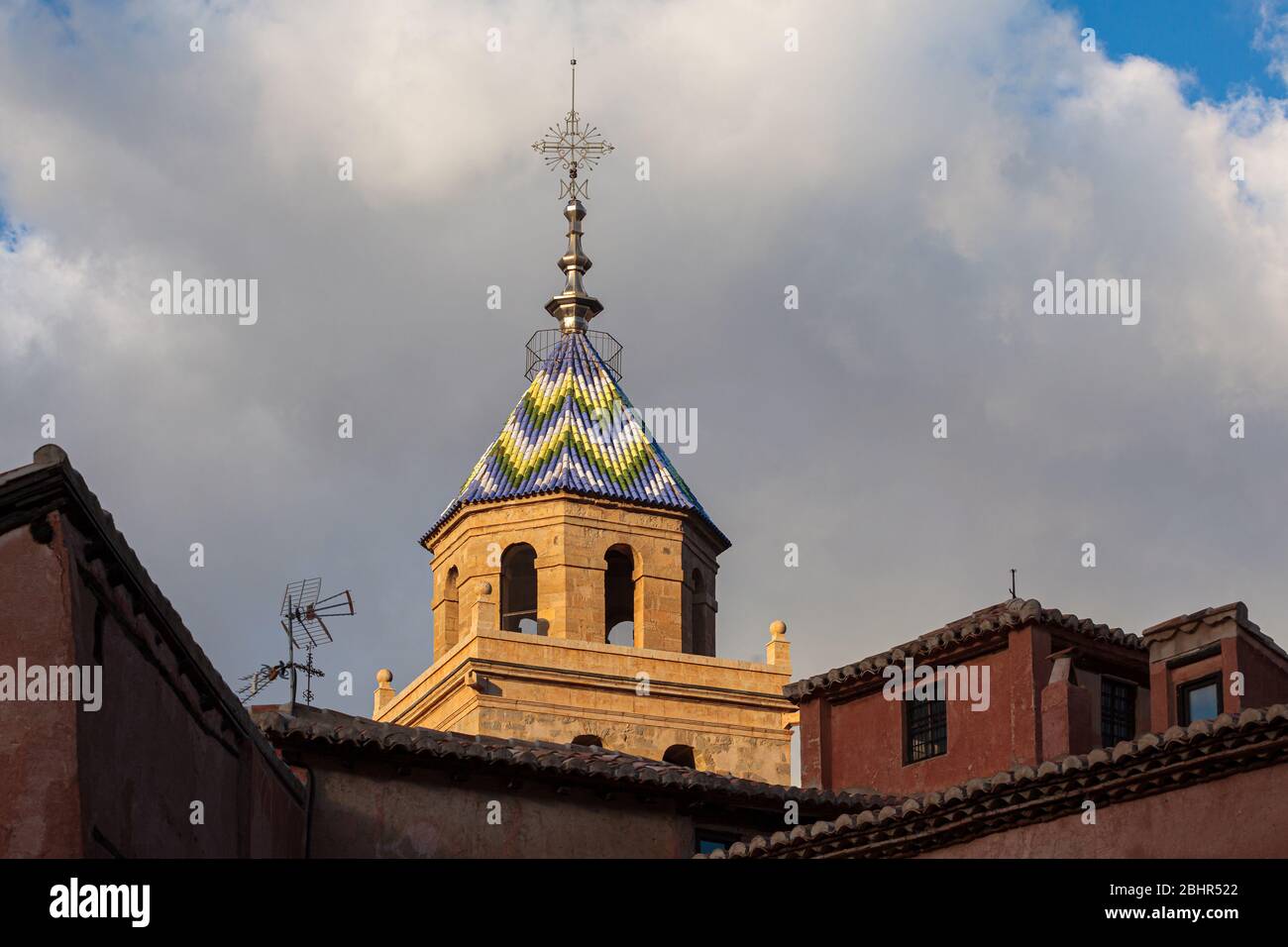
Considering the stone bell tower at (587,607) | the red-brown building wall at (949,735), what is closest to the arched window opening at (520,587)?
the stone bell tower at (587,607)

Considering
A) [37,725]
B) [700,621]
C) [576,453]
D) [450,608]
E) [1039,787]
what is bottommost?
[1039,787]

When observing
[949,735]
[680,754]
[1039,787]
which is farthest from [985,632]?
[680,754]

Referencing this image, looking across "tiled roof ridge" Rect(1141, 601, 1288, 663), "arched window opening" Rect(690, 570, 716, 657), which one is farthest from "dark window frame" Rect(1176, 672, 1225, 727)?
"arched window opening" Rect(690, 570, 716, 657)

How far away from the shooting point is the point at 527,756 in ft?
76.6

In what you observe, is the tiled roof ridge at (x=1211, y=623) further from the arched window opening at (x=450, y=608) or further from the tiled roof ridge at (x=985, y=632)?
the arched window opening at (x=450, y=608)

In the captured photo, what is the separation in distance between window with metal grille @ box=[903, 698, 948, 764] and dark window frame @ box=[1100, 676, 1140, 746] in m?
1.71

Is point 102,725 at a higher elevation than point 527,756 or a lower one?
lower

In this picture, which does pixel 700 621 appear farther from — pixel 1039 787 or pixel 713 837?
pixel 1039 787

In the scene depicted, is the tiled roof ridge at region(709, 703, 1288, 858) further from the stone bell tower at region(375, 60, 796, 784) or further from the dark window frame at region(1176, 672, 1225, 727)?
the stone bell tower at region(375, 60, 796, 784)

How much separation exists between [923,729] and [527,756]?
5.45m

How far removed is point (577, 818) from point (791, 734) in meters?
12.7

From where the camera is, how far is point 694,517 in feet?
122

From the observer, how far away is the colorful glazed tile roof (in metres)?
36.6

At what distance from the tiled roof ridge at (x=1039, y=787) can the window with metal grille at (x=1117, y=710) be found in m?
5.36
